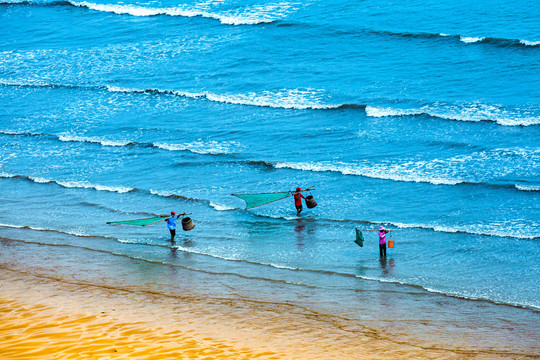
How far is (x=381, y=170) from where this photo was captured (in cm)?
2298

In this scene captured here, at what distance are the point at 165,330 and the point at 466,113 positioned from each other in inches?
669

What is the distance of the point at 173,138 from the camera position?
27.2 meters

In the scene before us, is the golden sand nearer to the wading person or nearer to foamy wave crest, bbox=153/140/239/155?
the wading person

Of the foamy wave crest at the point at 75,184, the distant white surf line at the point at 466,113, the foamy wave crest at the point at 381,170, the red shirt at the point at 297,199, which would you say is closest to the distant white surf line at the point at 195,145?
the foamy wave crest at the point at 381,170

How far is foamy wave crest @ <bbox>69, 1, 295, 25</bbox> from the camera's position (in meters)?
37.5

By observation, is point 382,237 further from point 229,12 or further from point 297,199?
point 229,12

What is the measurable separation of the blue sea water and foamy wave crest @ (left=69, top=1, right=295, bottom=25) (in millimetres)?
144

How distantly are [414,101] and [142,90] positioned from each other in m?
12.8

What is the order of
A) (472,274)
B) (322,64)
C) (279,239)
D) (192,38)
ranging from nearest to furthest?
1. (472,274)
2. (279,239)
3. (322,64)
4. (192,38)

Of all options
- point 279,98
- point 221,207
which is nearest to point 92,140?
point 279,98

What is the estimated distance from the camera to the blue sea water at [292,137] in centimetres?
1780

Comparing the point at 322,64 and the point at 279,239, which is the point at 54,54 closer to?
the point at 322,64

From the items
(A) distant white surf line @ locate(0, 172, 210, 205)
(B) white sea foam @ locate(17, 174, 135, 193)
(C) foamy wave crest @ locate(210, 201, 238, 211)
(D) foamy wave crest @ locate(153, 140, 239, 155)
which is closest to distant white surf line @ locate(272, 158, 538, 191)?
(D) foamy wave crest @ locate(153, 140, 239, 155)

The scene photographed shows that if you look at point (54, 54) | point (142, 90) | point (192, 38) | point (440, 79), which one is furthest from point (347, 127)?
point (54, 54)
